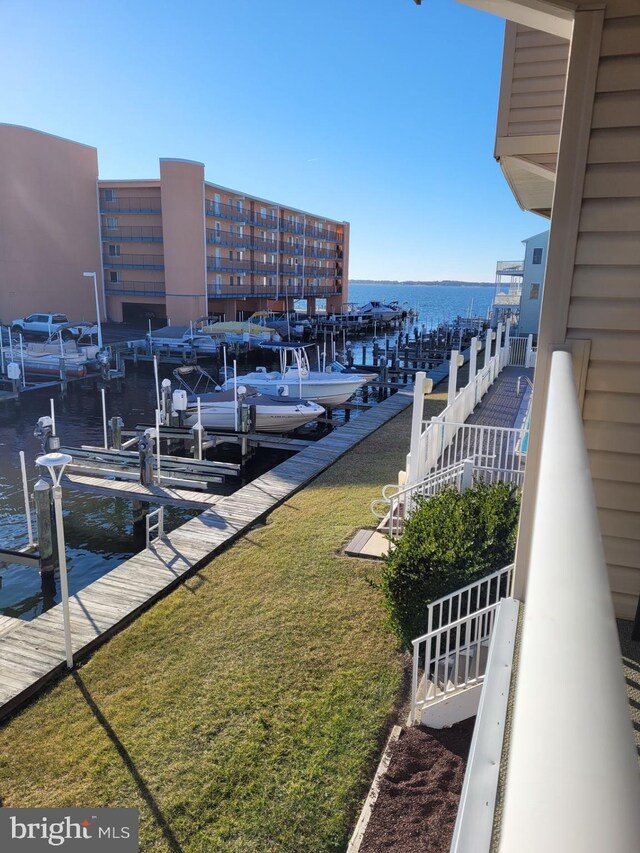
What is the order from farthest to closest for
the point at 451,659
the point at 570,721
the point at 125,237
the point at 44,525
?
1. the point at 125,237
2. the point at 44,525
3. the point at 451,659
4. the point at 570,721

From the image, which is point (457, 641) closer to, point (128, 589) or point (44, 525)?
point (128, 589)

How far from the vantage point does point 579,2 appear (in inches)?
109

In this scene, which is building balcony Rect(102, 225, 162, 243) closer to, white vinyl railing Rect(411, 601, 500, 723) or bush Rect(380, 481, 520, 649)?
bush Rect(380, 481, 520, 649)

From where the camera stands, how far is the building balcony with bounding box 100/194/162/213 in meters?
45.2

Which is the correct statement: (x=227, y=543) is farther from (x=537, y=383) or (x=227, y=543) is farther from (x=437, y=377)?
(x=437, y=377)

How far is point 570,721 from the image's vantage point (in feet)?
2.17

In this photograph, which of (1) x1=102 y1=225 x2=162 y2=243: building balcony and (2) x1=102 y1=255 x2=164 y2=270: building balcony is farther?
(2) x1=102 y1=255 x2=164 y2=270: building balcony

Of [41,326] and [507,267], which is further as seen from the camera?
[507,267]

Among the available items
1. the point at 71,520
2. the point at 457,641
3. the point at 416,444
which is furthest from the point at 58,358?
the point at 457,641

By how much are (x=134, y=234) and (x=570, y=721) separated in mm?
50455

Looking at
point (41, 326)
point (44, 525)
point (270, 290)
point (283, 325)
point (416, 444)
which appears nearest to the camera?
point (416, 444)

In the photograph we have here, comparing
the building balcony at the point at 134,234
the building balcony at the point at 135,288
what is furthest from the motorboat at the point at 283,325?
the building balcony at the point at 134,234

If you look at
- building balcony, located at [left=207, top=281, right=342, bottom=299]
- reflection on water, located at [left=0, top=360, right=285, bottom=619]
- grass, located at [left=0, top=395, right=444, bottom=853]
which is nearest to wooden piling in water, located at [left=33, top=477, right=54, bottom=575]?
reflection on water, located at [left=0, top=360, right=285, bottom=619]

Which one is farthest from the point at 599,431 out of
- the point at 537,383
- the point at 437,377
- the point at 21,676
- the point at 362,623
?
the point at 437,377
